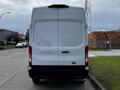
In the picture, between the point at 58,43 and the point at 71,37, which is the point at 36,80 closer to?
the point at 58,43

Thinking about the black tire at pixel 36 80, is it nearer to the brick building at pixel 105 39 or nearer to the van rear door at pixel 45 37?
the van rear door at pixel 45 37

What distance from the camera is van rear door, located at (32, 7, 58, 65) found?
12448 mm

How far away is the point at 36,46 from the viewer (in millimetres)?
12500

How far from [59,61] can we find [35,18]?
5.44ft

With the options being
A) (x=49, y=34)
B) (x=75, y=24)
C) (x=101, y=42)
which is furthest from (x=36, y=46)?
(x=101, y=42)

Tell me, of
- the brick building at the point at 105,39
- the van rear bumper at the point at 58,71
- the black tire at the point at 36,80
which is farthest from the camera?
the brick building at the point at 105,39

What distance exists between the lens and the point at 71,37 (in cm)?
1252

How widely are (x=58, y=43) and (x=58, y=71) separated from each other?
0.92m

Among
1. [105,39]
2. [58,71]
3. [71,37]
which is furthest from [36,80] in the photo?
[105,39]

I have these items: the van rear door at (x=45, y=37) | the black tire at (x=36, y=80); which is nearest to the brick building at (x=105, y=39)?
the black tire at (x=36, y=80)

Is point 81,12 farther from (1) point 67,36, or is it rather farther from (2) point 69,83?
(2) point 69,83

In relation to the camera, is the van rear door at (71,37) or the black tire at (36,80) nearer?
the van rear door at (71,37)

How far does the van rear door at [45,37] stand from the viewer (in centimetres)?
1245

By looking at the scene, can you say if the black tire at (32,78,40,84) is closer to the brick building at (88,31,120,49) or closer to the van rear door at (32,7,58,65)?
the van rear door at (32,7,58,65)
